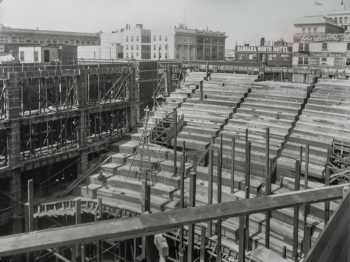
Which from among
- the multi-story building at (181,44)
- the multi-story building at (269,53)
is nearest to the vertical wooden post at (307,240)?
the multi-story building at (269,53)

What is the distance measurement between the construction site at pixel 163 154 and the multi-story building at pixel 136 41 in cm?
4098

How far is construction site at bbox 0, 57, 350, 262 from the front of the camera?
694 inches

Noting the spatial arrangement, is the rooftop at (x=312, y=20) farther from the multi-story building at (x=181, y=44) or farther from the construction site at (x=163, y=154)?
the construction site at (x=163, y=154)

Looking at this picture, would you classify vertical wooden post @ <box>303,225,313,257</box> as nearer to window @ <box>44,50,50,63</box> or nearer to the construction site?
the construction site

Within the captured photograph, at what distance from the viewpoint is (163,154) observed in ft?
83.1

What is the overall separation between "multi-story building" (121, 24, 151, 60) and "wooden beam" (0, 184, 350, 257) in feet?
232

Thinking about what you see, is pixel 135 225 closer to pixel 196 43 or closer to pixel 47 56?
pixel 47 56

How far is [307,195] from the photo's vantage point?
3.06m

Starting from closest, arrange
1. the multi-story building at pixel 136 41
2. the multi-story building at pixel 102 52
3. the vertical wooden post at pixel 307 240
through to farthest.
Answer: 1. the vertical wooden post at pixel 307 240
2. the multi-story building at pixel 102 52
3. the multi-story building at pixel 136 41

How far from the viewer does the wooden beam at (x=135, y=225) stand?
7.39 feet

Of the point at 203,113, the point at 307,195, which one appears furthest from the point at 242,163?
the point at 307,195

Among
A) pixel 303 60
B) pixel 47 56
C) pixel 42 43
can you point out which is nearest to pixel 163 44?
pixel 42 43

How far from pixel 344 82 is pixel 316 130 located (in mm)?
5748

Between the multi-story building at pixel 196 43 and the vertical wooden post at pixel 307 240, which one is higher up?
the multi-story building at pixel 196 43
